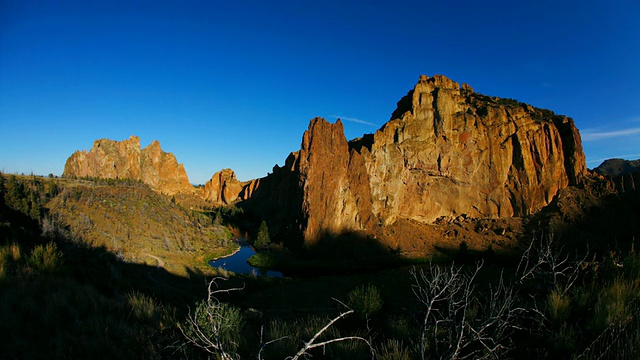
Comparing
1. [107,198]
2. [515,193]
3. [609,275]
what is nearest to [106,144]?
[107,198]

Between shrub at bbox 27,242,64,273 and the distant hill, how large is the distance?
13957 cm

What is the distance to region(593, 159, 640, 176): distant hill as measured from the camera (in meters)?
109

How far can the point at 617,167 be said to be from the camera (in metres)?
119

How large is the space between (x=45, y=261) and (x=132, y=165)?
6464 inches

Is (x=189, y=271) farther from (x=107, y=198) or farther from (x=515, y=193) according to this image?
(x=515, y=193)

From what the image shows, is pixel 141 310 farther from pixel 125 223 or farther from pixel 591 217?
pixel 591 217

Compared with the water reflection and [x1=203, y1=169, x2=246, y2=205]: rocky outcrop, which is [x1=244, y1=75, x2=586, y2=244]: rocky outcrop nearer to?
the water reflection

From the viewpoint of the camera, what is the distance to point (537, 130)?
8112cm

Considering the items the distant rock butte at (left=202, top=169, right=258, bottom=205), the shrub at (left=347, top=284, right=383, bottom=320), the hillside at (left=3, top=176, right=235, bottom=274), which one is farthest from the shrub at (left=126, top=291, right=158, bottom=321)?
the distant rock butte at (left=202, top=169, right=258, bottom=205)

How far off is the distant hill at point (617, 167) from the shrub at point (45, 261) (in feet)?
458

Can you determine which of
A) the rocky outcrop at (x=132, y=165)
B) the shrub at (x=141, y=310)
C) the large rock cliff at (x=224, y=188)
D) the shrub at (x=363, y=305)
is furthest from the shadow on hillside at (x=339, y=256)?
the rocky outcrop at (x=132, y=165)

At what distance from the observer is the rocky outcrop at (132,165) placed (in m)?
138

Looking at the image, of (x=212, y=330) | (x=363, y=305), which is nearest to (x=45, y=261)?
(x=212, y=330)

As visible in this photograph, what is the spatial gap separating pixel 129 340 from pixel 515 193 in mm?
90862
